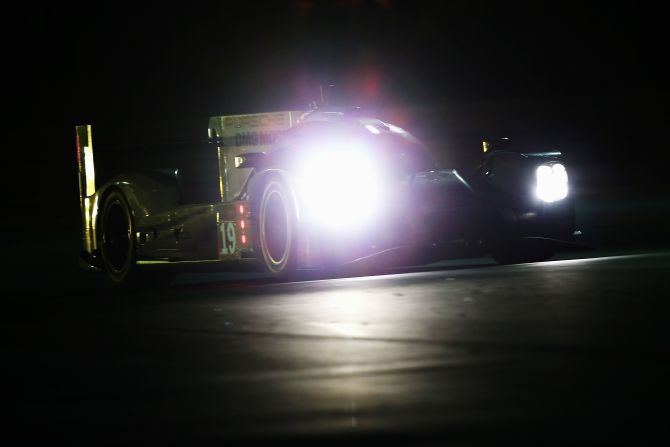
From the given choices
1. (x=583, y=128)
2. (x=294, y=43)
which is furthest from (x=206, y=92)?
(x=583, y=128)

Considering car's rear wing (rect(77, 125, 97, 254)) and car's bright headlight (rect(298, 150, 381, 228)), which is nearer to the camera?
car's bright headlight (rect(298, 150, 381, 228))

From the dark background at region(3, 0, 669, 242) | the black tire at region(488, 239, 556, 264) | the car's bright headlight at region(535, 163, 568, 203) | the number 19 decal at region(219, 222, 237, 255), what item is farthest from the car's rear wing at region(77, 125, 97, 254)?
the dark background at region(3, 0, 669, 242)

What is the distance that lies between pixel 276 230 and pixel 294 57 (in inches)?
855

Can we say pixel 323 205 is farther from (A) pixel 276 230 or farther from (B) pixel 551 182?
(B) pixel 551 182

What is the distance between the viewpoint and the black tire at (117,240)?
12156 millimetres

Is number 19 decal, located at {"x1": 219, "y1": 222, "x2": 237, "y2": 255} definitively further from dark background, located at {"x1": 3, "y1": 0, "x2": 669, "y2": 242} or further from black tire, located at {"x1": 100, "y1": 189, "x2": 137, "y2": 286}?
dark background, located at {"x1": 3, "y1": 0, "x2": 669, "y2": 242}

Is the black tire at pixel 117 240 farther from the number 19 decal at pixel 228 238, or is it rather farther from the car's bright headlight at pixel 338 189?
the car's bright headlight at pixel 338 189

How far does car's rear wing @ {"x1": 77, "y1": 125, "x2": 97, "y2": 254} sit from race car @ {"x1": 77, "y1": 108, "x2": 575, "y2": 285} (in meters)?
0.02

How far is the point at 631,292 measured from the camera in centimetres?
877

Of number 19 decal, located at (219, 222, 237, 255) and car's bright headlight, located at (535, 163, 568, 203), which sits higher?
car's bright headlight, located at (535, 163, 568, 203)

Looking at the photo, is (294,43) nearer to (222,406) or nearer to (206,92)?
(206,92)

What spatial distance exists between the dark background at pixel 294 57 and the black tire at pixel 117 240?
15.8m

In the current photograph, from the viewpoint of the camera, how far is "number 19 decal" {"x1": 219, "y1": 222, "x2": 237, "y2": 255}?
1119 centimetres

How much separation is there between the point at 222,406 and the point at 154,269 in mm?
6908
